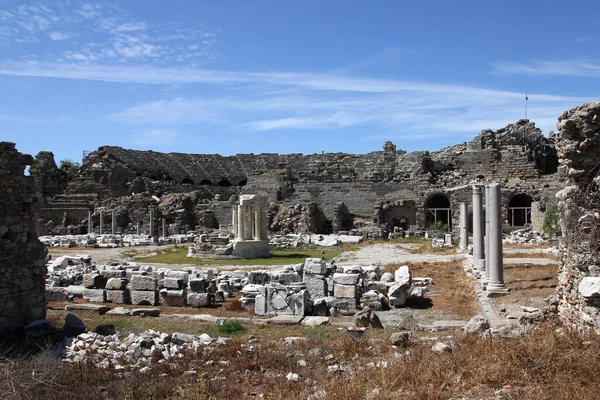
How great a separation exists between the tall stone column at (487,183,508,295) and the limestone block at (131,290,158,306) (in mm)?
8103

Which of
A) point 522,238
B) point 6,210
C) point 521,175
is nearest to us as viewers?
point 6,210

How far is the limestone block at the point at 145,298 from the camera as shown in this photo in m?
13.4

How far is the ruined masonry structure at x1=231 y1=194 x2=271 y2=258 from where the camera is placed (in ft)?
83.9

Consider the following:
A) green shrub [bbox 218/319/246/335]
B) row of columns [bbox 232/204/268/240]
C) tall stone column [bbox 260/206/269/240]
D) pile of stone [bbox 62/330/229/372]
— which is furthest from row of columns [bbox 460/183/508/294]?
row of columns [bbox 232/204/268/240]

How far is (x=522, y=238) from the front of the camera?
29109mm

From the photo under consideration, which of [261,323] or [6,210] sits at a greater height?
[6,210]

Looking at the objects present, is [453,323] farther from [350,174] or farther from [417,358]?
[350,174]

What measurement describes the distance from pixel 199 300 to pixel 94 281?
3236 mm

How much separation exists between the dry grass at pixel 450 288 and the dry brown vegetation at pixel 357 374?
4540mm

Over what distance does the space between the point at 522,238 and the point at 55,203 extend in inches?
1422

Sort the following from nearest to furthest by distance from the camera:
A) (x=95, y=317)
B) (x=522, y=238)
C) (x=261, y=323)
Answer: (x=261, y=323)
(x=95, y=317)
(x=522, y=238)

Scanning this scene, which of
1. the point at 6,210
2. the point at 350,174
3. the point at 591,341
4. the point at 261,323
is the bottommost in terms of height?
the point at 261,323

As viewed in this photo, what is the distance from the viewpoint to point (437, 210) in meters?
39.8

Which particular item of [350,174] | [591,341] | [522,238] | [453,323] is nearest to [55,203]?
[350,174]
